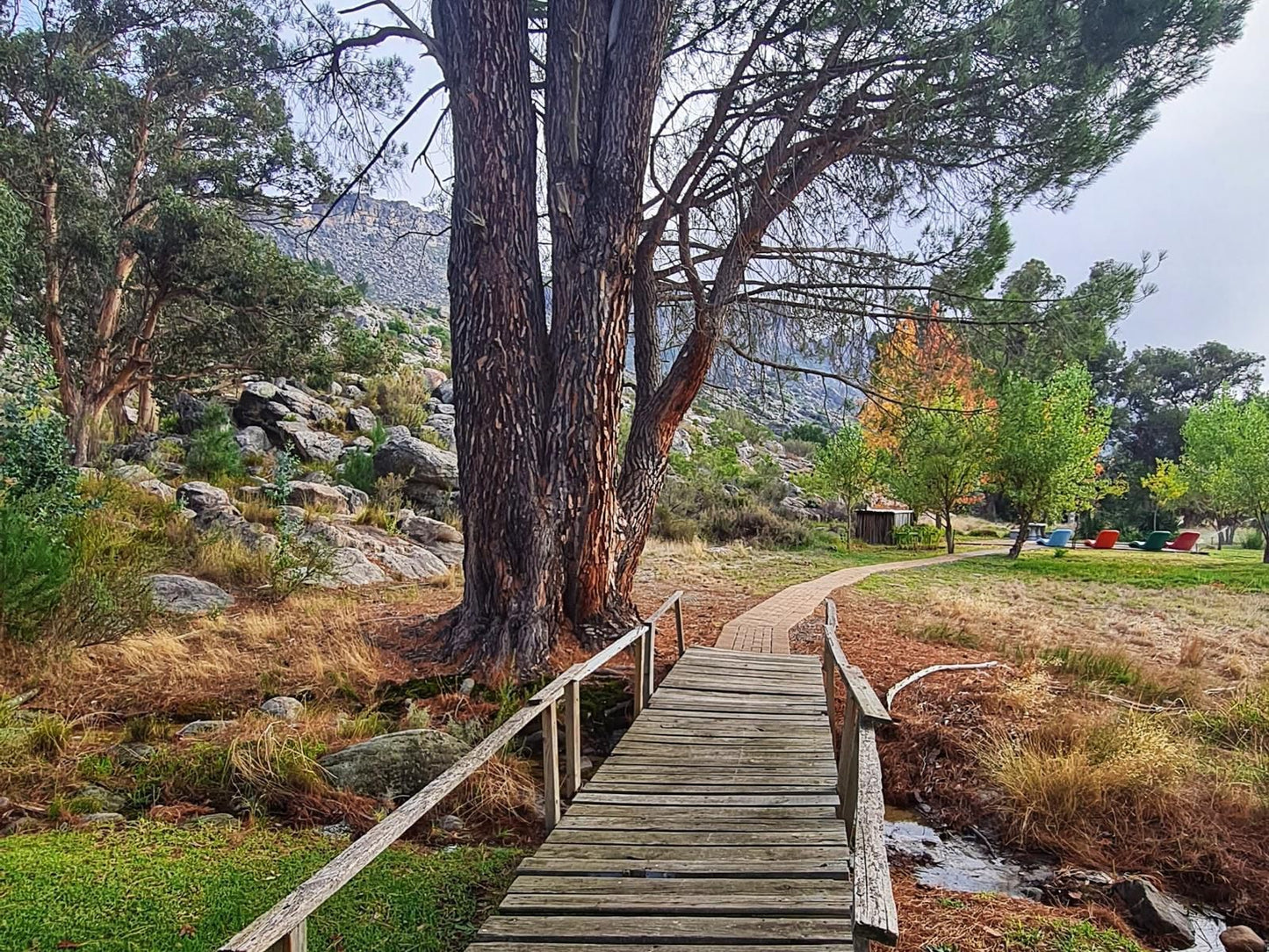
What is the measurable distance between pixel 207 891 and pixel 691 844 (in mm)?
2059

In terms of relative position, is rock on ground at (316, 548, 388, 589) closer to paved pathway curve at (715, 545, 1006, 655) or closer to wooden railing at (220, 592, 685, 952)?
paved pathway curve at (715, 545, 1006, 655)

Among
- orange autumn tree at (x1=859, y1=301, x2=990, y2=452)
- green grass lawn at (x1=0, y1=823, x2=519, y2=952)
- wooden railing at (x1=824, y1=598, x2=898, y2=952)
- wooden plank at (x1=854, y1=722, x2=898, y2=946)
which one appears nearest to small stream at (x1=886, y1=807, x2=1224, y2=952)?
wooden railing at (x1=824, y1=598, x2=898, y2=952)

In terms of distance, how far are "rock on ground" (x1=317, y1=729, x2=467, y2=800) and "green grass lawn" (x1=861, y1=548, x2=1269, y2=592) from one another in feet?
35.2

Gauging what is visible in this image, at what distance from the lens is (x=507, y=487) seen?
591cm

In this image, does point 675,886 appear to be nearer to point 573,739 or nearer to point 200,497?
point 573,739

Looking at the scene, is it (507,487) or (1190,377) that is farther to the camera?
(1190,377)

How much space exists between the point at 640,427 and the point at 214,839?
5054mm

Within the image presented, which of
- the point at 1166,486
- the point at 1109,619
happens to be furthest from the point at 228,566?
the point at 1166,486

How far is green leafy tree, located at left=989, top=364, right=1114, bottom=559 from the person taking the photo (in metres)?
20.1

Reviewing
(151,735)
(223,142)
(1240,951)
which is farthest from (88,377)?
(1240,951)

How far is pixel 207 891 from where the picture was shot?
301cm

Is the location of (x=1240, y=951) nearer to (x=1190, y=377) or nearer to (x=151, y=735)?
(x=151, y=735)

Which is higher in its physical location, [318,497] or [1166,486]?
[1166,486]

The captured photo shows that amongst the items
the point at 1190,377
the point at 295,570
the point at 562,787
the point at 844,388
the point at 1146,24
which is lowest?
the point at 562,787
